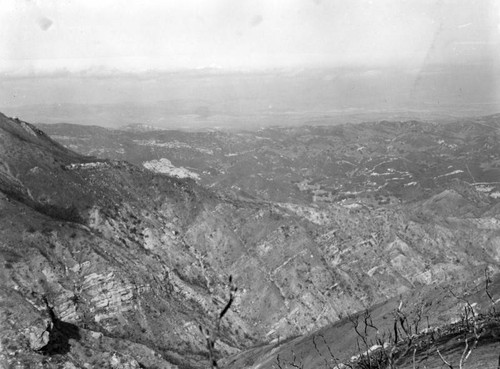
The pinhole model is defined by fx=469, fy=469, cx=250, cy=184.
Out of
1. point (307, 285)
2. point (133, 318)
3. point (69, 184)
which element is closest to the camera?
point (133, 318)

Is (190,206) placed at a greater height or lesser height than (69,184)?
lesser

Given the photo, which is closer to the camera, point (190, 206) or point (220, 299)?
point (220, 299)

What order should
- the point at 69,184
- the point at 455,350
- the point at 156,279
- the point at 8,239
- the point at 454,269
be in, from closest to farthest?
the point at 455,350
the point at 8,239
the point at 156,279
the point at 69,184
the point at 454,269

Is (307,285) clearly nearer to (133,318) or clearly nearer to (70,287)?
(133,318)

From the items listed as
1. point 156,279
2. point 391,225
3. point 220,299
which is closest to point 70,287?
point 156,279

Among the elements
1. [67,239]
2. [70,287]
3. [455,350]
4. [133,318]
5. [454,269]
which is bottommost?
[454,269]

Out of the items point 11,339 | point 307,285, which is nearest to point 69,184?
point 11,339
